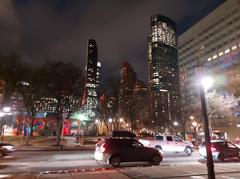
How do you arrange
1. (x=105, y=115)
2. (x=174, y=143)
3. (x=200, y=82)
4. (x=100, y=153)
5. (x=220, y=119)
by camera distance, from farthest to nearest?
(x=220, y=119) < (x=105, y=115) < (x=174, y=143) < (x=100, y=153) < (x=200, y=82)

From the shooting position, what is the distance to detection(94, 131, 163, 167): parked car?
1443 cm

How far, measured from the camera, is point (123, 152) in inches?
578

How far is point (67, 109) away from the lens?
3678 cm

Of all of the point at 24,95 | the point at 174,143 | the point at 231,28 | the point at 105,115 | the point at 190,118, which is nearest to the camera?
the point at 174,143

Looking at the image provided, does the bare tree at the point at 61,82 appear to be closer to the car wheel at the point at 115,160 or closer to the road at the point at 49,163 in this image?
the road at the point at 49,163

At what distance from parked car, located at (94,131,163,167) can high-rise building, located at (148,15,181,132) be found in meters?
31.7

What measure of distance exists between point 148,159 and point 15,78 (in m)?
25.6

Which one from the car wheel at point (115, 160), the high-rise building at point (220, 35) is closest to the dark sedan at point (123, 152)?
the car wheel at point (115, 160)

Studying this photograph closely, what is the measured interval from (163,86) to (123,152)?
188 ft

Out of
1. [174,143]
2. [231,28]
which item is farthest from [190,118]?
[231,28]

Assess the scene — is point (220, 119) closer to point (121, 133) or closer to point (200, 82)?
point (121, 133)

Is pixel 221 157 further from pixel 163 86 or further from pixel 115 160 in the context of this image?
pixel 163 86

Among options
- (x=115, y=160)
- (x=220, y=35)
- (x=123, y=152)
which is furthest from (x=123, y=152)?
(x=220, y=35)

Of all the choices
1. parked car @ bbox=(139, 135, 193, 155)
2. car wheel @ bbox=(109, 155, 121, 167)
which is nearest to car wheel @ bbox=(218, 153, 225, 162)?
parked car @ bbox=(139, 135, 193, 155)
